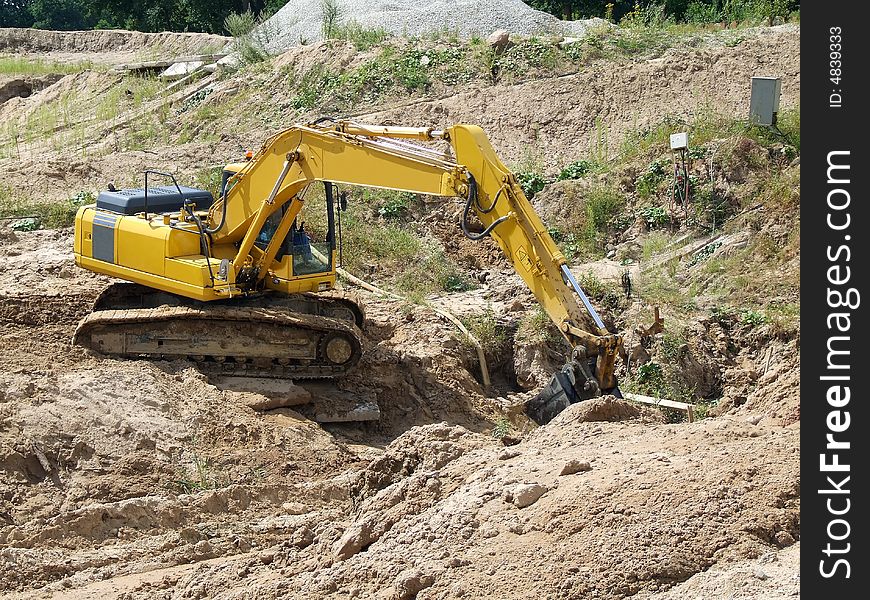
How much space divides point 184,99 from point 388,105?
4757 mm

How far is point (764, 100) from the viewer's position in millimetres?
15500

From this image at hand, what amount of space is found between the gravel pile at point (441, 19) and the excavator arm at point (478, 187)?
427 inches

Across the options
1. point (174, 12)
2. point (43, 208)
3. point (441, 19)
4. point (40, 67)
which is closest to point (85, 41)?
point (40, 67)

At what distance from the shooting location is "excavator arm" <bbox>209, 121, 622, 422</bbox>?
974 cm

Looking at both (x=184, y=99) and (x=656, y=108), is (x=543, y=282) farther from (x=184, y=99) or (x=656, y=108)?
(x=184, y=99)

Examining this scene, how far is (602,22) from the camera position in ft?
71.6

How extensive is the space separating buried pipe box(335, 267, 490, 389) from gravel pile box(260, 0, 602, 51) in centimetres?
821

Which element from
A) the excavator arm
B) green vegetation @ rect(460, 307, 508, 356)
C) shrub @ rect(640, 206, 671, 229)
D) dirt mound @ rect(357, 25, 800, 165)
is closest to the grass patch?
dirt mound @ rect(357, 25, 800, 165)

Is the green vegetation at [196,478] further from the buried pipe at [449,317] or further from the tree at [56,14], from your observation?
the tree at [56,14]

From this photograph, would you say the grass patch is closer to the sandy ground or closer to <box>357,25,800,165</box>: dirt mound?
<box>357,25,800,165</box>: dirt mound

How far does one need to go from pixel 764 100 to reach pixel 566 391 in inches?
287

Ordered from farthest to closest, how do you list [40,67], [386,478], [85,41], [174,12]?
[174,12] < [85,41] < [40,67] < [386,478]

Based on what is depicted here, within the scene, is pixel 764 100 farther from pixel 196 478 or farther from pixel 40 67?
pixel 40 67
